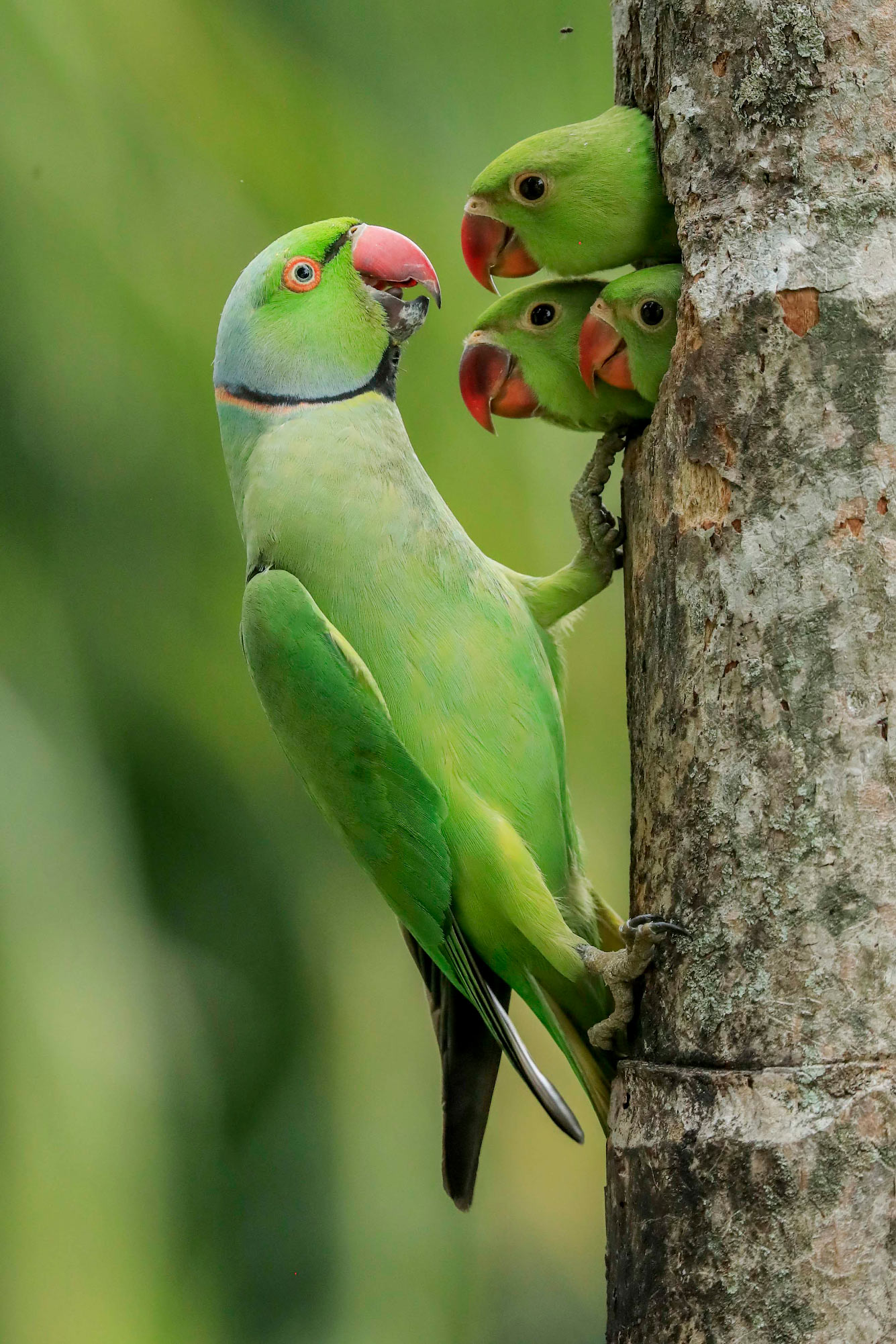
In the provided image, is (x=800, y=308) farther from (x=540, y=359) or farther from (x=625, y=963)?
(x=625, y=963)

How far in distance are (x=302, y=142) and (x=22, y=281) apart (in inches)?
41.3

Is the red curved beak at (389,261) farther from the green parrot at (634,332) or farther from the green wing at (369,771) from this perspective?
the green wing at (369,771)

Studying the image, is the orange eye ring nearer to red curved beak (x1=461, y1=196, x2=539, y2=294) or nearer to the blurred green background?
red curved beak (x1=461, y1=196, x2=539, y2=294)

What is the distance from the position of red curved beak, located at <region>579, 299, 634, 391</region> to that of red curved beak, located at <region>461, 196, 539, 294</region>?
0.21 m

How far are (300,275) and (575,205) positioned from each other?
0.58m

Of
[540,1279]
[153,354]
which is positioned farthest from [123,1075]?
[153,354]

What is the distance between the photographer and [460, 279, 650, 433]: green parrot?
6.77 ft

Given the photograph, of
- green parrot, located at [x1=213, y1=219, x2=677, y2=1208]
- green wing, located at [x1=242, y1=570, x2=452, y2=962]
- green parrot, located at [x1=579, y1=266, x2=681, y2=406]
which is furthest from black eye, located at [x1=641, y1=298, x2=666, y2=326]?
green wing, located at [x1=242, y1=570, x2=452, y2=962]

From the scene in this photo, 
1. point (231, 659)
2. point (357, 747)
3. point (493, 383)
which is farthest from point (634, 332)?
point (231, 659)

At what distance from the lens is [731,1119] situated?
4.58 ft

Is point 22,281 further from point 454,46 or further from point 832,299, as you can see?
point 832,299

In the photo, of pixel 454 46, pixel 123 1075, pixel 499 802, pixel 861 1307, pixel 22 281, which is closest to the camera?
pixel 861 1307

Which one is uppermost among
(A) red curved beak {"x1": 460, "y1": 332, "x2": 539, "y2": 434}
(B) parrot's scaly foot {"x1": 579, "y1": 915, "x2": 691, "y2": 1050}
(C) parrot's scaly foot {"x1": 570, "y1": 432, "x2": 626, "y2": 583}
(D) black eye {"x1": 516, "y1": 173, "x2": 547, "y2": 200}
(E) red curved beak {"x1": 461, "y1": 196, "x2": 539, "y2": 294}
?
(D) black eye {"x1": 516, "y1": 173, "x2": 547, "y2": 200}

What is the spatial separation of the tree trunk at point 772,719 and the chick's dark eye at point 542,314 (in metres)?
0.43
